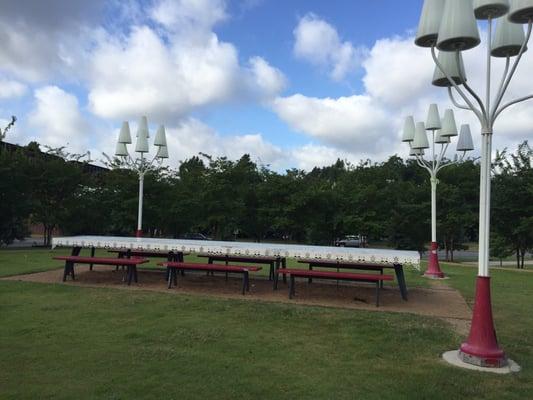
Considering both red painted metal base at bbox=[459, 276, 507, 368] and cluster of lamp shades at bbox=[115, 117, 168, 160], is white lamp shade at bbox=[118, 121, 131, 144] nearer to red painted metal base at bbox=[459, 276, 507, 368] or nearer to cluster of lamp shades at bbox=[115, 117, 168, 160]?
cluster of lamp shades at bbox=[115, 117, 168, 160]

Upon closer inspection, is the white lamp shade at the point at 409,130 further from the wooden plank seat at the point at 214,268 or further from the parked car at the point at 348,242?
the parked car at the point at 348,242

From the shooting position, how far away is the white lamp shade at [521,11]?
17.6ft

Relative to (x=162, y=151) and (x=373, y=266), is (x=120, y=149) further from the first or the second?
(x=373, y=266)

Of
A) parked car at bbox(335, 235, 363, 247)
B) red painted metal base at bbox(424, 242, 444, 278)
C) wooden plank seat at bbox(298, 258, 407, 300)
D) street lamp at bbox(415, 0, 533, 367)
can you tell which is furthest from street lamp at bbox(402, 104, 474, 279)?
parked car at bbox(335, 235, 363, 247)

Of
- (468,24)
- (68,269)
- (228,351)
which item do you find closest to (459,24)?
(468,24)

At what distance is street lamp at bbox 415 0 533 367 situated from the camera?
18.1 feet

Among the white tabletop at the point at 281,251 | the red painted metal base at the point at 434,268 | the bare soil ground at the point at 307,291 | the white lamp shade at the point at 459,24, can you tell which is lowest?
the bare soil ground at the point at 307,291

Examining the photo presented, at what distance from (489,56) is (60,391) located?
20.6 feet

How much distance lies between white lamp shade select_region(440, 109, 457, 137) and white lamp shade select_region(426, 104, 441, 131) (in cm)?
22

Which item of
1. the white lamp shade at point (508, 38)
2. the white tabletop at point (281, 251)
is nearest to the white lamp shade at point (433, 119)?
the white tabletop at point (281, 251)

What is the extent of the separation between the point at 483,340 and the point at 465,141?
9855mm

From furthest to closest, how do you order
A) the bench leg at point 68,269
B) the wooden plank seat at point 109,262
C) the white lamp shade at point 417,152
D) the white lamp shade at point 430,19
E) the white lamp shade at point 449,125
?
the white lamp shade at point 417,152 < the white lamp shade at point 449,125 < the bench leg at point 68,269 < the wooden plank seat at point 109,262 < the white lamp shade at point 430,19

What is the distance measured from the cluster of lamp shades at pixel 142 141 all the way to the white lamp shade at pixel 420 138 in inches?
353

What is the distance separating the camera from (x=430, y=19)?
602 centimetres
